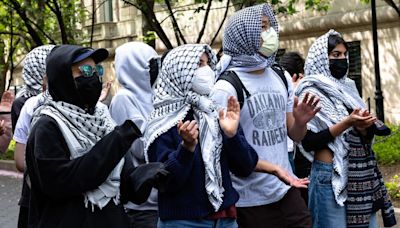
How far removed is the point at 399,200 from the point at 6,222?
483 cm

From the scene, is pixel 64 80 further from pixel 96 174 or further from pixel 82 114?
pixel 96 174

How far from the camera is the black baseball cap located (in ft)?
10.9

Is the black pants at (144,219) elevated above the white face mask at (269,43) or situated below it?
below

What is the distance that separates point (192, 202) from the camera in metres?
3.47

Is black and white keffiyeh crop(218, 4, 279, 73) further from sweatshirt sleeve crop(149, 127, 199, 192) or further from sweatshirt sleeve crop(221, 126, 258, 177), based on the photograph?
sweatshirt sleeve crop(149, 127, 199, 192)

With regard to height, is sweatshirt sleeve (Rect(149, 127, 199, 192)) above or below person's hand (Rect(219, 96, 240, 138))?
below

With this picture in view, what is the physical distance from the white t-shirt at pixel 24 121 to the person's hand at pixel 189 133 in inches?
65.2

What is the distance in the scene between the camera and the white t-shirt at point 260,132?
12.8 feet

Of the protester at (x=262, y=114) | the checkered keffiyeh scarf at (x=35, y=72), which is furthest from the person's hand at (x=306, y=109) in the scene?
the checkered keffiyeh scarf at (x=35, y=72)

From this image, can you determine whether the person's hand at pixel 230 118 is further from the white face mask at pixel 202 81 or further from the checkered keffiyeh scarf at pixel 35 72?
the checkered keffiyeh scarf at pixel 35 72

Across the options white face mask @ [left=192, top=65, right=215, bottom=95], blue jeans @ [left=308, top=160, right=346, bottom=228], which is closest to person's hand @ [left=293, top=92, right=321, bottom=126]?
blue jeans @ [left=308, top=160, right=346, bottom=228]

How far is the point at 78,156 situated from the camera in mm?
3146

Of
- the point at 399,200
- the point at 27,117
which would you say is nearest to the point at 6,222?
the point at 27,117

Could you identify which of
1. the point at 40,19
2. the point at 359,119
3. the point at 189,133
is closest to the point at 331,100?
the point at 359,119
